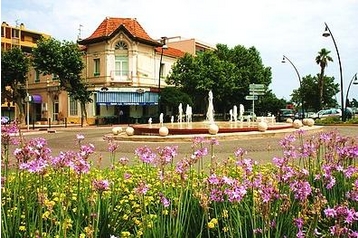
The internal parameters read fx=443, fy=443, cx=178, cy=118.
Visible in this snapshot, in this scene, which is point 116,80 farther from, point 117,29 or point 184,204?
point 184,204

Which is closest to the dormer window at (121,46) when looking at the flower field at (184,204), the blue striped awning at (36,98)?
the blue striped awning at (36,98)

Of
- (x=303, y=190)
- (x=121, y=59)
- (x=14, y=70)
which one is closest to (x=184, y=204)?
(x=303, y=190)

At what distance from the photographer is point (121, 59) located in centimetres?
4491

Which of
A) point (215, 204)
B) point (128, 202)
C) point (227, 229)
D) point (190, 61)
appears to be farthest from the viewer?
point (190, 61)

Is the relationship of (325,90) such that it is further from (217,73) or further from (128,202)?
(128,202)

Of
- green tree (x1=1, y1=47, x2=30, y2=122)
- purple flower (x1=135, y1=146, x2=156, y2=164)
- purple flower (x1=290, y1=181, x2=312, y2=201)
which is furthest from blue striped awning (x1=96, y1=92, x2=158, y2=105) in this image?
purple flower (x1=290, y1=181, x2=312, y2=201)

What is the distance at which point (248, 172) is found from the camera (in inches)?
137

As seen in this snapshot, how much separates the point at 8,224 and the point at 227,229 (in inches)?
62.5

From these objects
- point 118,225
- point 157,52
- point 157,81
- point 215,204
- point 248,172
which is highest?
point 157,52

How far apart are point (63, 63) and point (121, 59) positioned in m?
6.73

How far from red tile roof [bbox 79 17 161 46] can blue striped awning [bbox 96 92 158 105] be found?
18.6 feet

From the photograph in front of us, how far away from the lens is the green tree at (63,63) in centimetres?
4006

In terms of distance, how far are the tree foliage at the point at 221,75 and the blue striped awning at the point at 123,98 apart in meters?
4.07

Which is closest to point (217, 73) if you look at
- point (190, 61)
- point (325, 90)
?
point (190, 61)
